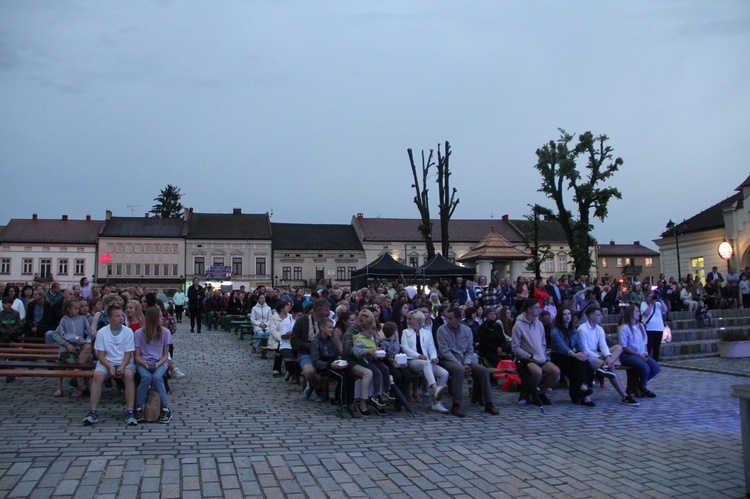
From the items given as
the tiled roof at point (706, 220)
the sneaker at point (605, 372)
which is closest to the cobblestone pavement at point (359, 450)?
the sneaker at point (605, 372)

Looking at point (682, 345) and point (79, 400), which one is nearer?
point (79, 400)

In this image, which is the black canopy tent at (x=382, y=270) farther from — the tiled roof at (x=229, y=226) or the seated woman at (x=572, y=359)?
the tiled roof at (x=229, y=226)

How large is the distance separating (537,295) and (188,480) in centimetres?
1323

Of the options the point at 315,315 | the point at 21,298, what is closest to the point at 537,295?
the point at 315,315

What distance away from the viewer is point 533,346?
10398 mm

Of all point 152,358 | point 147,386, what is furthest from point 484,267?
point 147,386

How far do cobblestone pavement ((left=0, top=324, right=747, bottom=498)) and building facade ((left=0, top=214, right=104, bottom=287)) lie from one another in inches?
2928

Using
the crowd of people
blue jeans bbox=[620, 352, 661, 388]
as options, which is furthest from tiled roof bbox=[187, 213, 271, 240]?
blue jeans bbox=[620, 352, 661, 388]

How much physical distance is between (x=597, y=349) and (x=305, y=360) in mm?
5105

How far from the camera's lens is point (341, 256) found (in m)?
82.9

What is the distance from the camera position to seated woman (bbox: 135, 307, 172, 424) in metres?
8.34

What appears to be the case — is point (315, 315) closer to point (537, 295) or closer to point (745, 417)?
point (745, 417)

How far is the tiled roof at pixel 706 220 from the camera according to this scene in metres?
40.1

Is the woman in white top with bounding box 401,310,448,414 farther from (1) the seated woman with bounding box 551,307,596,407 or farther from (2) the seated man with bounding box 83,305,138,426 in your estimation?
(2) the seated man with bounding box 83,305,138,426
